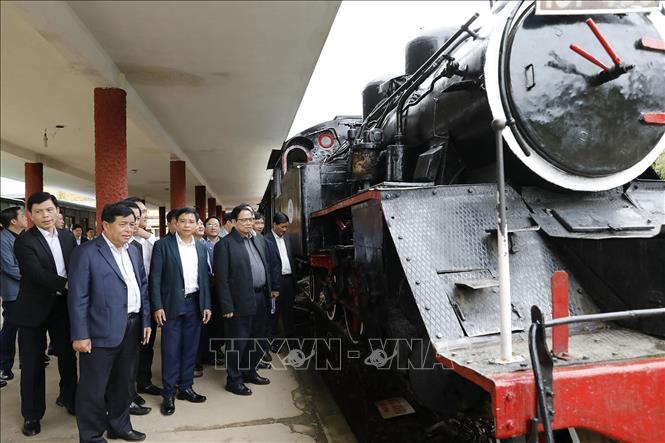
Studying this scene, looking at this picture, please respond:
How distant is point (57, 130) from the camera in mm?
8984

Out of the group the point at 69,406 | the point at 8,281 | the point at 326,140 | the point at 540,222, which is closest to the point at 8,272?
the point at 8,281

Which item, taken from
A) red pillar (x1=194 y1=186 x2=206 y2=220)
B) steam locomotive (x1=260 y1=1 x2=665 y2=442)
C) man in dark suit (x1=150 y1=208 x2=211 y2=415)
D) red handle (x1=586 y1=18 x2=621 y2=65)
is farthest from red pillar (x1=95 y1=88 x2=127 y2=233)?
red pillar (x1=194 y1=186 x2=206 y2=220)

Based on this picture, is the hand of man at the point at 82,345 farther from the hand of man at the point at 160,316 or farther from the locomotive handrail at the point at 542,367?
the locomotive handrail at the point at 542,367

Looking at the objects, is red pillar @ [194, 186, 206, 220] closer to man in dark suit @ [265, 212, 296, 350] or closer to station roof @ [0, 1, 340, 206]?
station roof @ [0, 1, 340, 206]

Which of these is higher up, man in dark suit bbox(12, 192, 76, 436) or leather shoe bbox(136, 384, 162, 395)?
man in dark suit bbox(12, 192, 76, 436)

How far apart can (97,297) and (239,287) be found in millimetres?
1378

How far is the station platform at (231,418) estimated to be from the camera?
334 centimetres

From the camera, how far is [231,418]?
3.65 meters

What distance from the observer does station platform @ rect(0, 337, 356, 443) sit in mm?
3338

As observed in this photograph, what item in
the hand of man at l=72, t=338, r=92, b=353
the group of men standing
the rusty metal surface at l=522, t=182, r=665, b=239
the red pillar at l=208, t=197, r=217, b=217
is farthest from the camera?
the red pillar at l=208, t=197, r=217, b=217

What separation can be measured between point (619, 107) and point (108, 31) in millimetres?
4390

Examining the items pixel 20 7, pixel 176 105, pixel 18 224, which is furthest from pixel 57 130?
pixel 20 7

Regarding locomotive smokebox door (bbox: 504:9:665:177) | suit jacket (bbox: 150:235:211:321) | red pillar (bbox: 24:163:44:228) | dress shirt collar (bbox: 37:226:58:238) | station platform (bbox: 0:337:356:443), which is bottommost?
station platform (bbox: 0:337:356:443)

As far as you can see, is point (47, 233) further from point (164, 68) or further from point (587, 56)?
point (587, 56)
